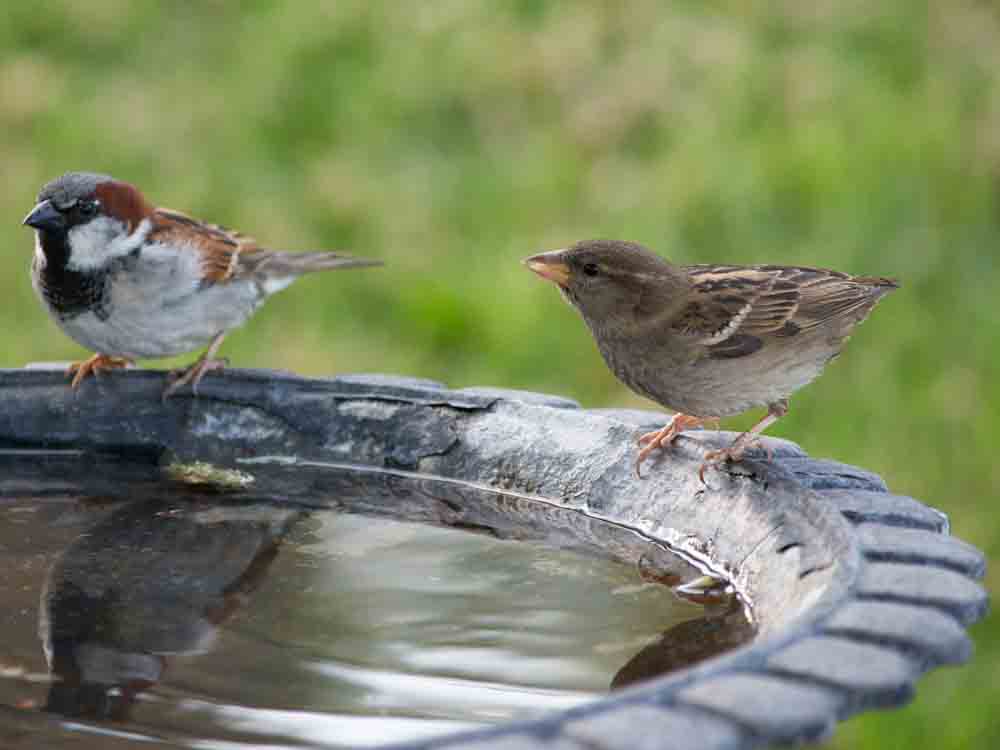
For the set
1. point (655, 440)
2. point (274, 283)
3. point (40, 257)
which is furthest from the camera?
point (274, 283)

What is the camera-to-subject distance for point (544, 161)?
279 inches

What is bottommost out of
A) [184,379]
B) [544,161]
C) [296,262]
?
[184,379]

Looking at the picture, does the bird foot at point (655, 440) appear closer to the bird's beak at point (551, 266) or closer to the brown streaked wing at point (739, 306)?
the brown streaked wing at point (739, 306)

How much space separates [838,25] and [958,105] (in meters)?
0.88

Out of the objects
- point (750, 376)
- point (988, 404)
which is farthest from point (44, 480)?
point (988, 404)

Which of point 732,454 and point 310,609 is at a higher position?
point 732,454

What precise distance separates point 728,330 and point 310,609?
120cm

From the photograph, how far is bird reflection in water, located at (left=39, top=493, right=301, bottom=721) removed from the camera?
244 centimetres

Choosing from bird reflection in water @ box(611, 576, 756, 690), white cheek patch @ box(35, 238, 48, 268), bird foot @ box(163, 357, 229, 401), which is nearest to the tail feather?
white cheek patch @ box(35, 238, 48, 268)

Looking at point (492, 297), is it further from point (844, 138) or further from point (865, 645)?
point (865, 645)

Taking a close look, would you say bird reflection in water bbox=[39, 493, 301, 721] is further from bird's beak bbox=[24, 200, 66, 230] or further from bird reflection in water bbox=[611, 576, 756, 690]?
bird's beak bbox=[24, 200, 66, 230]

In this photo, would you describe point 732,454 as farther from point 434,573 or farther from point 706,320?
point 706,320

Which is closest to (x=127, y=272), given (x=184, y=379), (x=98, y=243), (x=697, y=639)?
(x=98, y=243)

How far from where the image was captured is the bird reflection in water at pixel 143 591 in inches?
96.2
